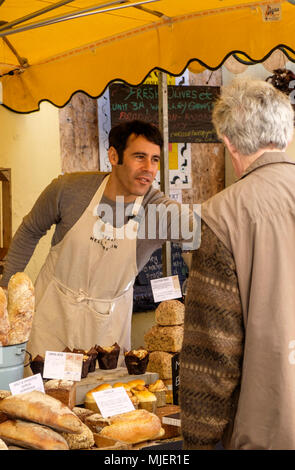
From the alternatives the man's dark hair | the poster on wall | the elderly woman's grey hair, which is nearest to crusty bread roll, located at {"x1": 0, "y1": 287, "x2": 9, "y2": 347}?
the elderly woman's grey hair

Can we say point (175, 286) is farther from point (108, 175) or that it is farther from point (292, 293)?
point (292, 293)

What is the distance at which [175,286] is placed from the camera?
278cm

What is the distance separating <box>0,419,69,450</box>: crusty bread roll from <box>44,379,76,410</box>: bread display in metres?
0.27

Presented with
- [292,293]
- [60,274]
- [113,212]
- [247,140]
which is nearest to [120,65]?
[113,212]

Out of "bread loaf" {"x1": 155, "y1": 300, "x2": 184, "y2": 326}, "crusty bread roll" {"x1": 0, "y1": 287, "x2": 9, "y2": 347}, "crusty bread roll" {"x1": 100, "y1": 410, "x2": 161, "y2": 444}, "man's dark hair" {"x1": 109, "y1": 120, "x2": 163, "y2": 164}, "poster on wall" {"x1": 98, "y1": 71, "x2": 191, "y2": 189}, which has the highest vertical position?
"poster on wall" {"x1": 98, "y1": 71, "x2": 191, "y2": 189}

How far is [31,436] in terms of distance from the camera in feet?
5.60

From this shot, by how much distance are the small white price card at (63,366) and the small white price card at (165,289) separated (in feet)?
Answer: 2.13

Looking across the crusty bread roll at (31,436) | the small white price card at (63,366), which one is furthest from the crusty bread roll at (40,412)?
the small white price card at (63,366)

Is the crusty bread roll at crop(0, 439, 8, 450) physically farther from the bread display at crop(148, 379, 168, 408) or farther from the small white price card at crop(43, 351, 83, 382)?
the bread display at crop(148, 379, 168, 408)

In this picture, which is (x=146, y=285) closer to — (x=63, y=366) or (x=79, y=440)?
(x=63, y=366)

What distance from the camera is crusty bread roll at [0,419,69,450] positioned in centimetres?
170

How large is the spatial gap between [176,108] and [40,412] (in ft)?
15.3

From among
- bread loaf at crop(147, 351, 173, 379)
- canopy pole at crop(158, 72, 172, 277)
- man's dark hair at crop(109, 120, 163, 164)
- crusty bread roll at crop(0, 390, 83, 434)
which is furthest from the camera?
canopy pole at crop(158, 72, 172, 277)

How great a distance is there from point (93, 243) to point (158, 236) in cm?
33
